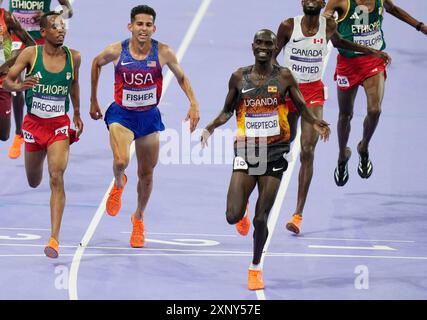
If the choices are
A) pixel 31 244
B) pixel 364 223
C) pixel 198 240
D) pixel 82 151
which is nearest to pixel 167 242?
pixel 198 240

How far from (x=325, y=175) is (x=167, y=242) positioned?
3.20 m

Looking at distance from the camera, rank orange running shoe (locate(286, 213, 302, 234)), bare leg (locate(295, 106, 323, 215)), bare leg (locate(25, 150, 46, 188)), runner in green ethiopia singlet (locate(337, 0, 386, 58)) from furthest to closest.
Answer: runner in green ethiopia singlet (locate(337, 0, 386, 58)), orange running shoe (locate(286, 213, 302, 234)), bare leg (locate(295, 106, 323, 215)), bare leg (locate(25, 150, 46, 188))

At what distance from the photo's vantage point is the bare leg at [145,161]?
13.6 meters

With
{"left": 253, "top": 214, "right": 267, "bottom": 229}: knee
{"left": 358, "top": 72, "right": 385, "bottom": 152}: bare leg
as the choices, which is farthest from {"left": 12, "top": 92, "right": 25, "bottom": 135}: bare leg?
{"left": 253, "top": 214, "right": 267, "bottom": 229}: knee

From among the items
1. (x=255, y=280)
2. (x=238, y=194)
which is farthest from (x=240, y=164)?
(x=255, y=280)

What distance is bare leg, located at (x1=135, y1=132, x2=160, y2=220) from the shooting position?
13.6 m

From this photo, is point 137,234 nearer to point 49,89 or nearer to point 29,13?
point 49,89

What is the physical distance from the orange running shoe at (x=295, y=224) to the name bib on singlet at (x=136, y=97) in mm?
2033

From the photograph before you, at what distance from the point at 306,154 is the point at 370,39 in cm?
176

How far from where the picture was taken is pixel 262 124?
12367 mm

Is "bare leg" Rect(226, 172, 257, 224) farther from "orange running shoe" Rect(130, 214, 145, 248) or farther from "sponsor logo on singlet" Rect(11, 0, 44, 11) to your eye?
"sponsor logo on singlet" Rect(11, 0, 44, 11)

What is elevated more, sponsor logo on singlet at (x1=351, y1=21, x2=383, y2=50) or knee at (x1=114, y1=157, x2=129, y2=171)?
sponsor logo on singlet at (x1=351, y1=21, x2=383, y2=50)

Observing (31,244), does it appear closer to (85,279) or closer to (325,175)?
(85,279)

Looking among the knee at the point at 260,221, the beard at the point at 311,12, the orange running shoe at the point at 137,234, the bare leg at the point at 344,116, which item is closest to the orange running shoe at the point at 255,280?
the knee at the point at 260,221
